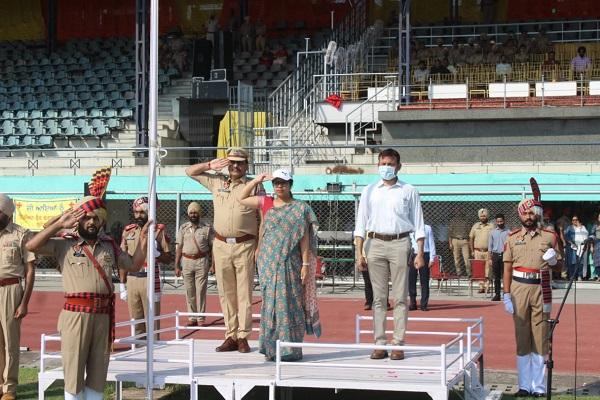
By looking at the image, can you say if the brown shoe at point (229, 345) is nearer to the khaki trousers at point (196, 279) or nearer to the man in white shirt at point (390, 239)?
the man in white shirt at point (390, 239)

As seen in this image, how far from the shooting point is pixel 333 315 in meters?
18.4

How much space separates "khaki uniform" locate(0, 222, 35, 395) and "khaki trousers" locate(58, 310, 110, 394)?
1.61 meters

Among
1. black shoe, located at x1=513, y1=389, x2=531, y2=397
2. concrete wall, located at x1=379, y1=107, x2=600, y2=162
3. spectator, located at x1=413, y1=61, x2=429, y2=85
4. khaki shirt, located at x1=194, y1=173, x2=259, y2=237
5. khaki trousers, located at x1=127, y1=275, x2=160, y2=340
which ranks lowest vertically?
black shoe, located at x1=513, y1=389, x2=531, y2=397

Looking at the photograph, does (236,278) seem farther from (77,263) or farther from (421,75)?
(421,75)

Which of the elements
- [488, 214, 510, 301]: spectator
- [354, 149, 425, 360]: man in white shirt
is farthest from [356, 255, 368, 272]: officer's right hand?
[488, 214, 510, 301]: spectator

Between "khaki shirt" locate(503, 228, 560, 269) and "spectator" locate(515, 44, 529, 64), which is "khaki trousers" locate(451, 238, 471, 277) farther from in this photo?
"khaki shirt" locate(503, 228, 560, 269)

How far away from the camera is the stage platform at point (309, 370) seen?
9.55m

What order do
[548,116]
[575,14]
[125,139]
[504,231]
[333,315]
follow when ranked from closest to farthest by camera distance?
[333,315], [504,231], [548,116], [125,139], [575,14]

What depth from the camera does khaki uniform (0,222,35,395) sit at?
10.8m

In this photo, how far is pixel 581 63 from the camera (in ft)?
96.5

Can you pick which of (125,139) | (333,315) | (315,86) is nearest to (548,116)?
(315,86)

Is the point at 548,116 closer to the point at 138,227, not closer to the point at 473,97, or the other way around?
the point at 473,97

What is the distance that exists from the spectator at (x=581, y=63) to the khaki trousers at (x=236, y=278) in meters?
20.0

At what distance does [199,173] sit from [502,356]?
4890 millimetres
